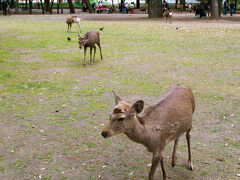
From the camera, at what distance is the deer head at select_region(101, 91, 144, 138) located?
11.5 feet

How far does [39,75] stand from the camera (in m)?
10.4

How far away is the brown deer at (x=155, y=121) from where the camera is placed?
3549mm

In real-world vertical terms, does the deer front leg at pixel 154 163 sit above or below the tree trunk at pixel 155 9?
below

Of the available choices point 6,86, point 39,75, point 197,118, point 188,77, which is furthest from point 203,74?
point 6,86

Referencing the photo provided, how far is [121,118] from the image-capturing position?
3.53 metres

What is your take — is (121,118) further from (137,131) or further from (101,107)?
(101,107)

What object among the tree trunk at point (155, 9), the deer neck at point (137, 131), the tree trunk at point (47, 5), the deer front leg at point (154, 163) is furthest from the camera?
the tree trunk at point (47, 5)

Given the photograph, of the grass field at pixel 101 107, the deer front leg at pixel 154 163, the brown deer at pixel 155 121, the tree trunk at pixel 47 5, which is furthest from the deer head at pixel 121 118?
the tree trunk at pixel 47 5

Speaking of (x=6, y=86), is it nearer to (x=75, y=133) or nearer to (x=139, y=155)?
(x=75, y=133)

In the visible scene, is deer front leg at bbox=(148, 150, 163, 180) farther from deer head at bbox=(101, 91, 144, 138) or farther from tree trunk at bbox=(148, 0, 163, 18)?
tree trunk at bbox=(148, 0, 163, 18)

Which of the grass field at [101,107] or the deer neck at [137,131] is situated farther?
the grass field at [101,107]

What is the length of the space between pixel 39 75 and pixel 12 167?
5.90 meters

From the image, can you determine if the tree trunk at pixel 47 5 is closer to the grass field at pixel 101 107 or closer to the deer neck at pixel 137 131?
the grass field at pixel 101 107

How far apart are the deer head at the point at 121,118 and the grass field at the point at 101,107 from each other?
1.23 metres
